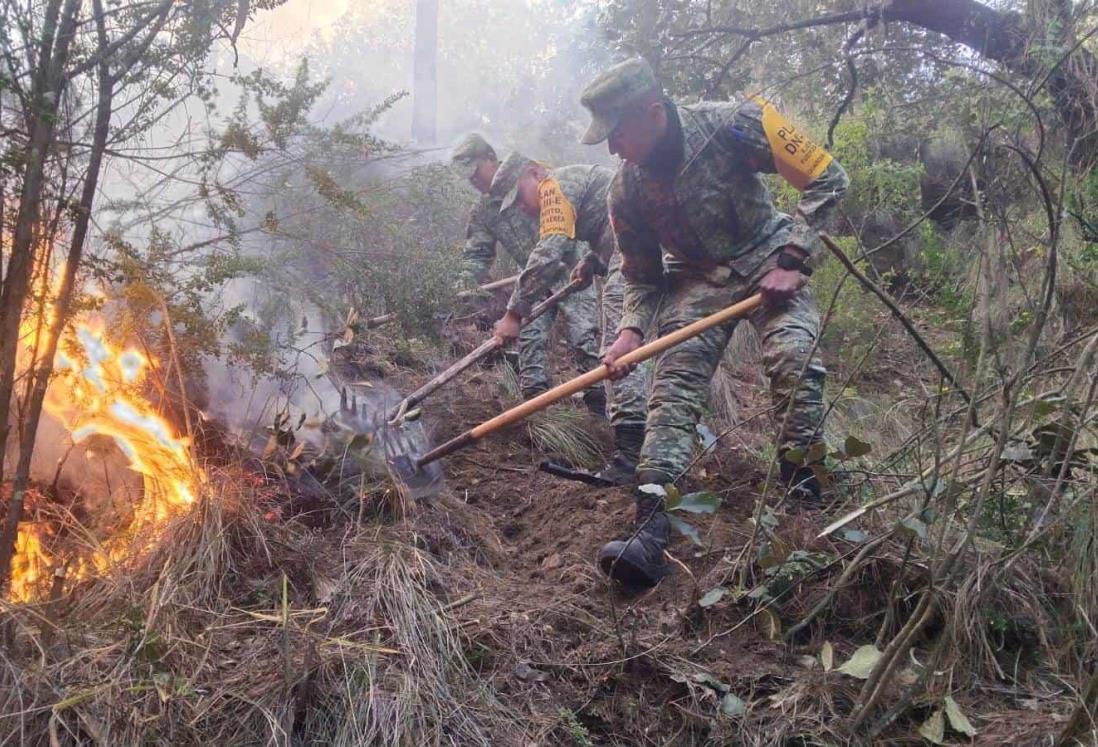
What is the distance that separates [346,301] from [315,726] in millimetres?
4099

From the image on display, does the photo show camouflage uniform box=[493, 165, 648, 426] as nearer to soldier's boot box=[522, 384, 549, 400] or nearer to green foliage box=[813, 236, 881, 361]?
soldier's boot box=[522, 384, 549, 400]

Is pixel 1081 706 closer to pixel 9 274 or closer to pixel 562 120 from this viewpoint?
pixel 9 274

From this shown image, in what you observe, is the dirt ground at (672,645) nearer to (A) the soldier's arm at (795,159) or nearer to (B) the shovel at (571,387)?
(B) the shovel at (571,387)

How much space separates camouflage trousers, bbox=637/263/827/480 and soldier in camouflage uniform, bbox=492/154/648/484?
2.90ft

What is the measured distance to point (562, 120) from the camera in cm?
1362

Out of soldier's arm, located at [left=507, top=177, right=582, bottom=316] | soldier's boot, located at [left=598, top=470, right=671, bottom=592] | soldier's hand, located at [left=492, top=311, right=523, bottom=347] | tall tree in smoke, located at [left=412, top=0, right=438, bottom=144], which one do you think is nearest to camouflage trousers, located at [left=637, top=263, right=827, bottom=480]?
soldier's boot, located at [left=598, top=470, right=671, bottom=592]

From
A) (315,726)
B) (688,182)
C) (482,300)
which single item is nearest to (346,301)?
(482,300)

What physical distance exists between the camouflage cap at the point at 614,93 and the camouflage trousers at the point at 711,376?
82cm

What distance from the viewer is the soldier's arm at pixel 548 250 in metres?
4.73

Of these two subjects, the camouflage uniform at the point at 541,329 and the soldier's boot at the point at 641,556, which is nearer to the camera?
the soldier's boot at the point at 641,556

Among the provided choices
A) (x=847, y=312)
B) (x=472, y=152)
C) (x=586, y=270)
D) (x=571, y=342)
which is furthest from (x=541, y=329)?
(x=847, y=312)

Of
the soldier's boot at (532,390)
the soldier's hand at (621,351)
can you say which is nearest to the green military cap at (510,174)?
the soldier's boot at (532,390)

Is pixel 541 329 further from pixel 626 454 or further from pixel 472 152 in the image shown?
pixel 626 454

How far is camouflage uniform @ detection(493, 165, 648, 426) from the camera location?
187 inches
